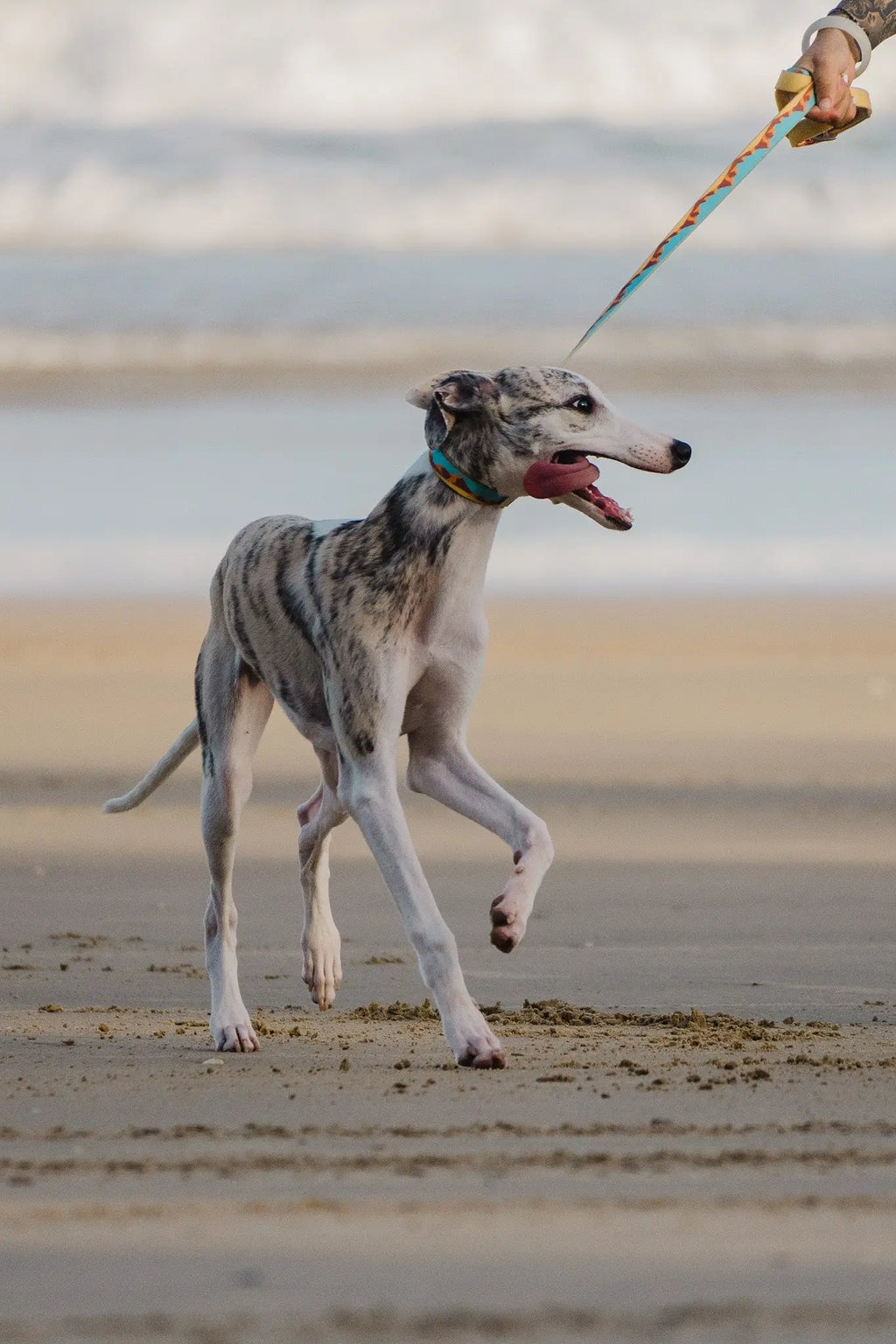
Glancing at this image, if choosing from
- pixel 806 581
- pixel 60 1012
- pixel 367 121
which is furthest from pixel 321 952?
pixel 367 121

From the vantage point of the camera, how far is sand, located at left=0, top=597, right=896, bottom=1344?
3.24 meters

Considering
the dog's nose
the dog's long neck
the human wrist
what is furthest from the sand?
the human wrist

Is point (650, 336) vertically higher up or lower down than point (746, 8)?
lower down

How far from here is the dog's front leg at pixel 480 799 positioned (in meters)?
5.22

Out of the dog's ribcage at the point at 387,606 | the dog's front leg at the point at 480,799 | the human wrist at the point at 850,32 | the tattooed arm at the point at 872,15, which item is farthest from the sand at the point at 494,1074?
the tattooed arm at the point at 872,15

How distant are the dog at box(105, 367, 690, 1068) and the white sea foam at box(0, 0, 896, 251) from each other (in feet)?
72.4

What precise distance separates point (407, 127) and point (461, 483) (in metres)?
25.5

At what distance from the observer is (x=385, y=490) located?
18.6 meters

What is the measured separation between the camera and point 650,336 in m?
24.5

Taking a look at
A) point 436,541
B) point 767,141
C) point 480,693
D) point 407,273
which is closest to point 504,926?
point 436,541

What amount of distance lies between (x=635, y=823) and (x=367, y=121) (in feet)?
73.0

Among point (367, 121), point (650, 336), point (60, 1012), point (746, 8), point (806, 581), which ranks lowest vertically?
point (60, 1012)

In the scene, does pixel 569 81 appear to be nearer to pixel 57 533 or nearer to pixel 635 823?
pixel 57 533

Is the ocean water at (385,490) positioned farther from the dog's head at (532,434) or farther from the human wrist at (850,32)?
the dog's head at (532,434)
